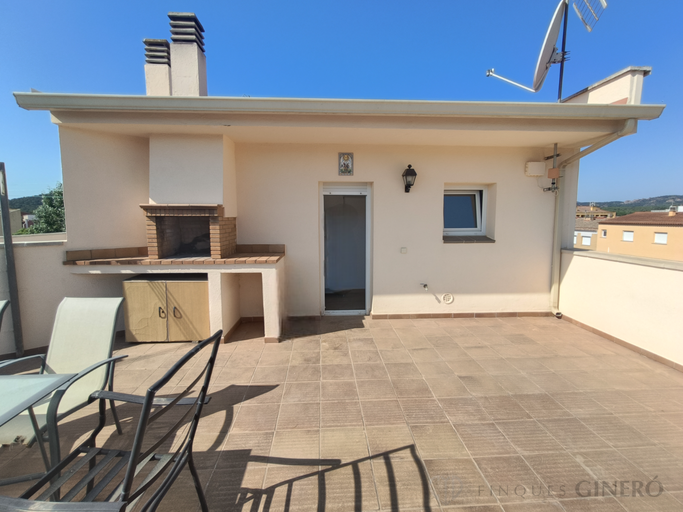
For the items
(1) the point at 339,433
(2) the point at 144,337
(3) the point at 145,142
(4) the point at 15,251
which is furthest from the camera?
(3) the point at 145,142

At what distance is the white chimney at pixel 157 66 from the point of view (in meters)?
4.69

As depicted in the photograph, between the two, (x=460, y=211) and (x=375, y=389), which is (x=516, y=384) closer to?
(x=375, y=389)

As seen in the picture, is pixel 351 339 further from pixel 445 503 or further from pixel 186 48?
pixel 186 48

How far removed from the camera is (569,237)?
520 cm

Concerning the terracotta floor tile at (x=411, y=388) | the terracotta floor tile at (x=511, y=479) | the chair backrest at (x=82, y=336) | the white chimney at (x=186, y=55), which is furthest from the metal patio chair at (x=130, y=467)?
the white chimney at (x=186, y=55)

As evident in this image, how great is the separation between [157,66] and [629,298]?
7764 mm

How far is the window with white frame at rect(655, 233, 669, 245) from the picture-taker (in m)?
18.9

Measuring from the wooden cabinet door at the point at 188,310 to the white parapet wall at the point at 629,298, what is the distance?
5.78 meters

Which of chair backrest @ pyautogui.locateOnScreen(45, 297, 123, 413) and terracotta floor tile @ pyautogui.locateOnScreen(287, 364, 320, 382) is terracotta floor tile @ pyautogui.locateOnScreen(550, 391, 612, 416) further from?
chair backrest @ pyautogui.locateOnScreen(45, 297, 123, 413)

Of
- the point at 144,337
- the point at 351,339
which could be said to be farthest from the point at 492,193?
the point at 144,337

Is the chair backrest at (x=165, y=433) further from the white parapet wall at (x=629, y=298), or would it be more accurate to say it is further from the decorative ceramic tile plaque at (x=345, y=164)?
the white parapet wall at (x=629, y=298)

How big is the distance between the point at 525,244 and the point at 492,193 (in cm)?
107

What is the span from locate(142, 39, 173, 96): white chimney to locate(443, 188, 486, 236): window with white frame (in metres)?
5.08

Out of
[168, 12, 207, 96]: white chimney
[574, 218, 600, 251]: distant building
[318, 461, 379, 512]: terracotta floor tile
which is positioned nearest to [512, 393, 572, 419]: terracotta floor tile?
[318, 461, 379, 512]: terracotta floor tile
